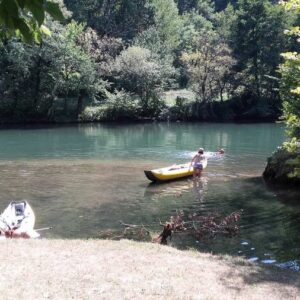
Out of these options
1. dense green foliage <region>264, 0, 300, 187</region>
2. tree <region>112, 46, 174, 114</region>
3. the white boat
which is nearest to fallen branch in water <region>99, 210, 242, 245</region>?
the white boat

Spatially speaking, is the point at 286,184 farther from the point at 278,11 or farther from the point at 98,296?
the point at 278,11

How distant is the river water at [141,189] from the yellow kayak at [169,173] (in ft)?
1.22

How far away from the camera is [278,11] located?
5600 cm

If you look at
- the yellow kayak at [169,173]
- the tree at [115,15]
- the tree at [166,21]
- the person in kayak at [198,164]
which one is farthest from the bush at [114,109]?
the person in kayak at [198,164]

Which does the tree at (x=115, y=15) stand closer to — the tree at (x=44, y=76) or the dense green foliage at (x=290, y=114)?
the tree at (x=44, y=76)

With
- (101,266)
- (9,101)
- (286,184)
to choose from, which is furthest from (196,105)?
(101,266)

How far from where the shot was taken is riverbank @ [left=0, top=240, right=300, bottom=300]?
7348 millimetres

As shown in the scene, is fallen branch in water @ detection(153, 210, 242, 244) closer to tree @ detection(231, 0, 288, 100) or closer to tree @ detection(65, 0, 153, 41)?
tree @ detection(231, 0, 288, 100)

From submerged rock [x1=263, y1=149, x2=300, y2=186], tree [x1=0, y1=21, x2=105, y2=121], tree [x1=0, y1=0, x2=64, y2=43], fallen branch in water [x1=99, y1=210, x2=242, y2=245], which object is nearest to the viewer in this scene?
tree [x1=0, y1=0, x2=64, y2=43]

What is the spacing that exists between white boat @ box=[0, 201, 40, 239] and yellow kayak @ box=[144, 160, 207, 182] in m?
8.03

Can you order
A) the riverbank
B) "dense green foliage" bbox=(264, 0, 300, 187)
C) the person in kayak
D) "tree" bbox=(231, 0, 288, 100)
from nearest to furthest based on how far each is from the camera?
the riverbank, "dense green foliage" bbox=(264, 0, 300, 187), the person in kayak, "tree" bbox=(231, 0, 288, 100)

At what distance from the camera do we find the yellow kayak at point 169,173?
2209 centimetres

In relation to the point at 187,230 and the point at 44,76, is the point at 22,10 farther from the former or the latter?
the point at 44,76

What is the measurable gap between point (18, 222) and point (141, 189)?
804 centimetres
